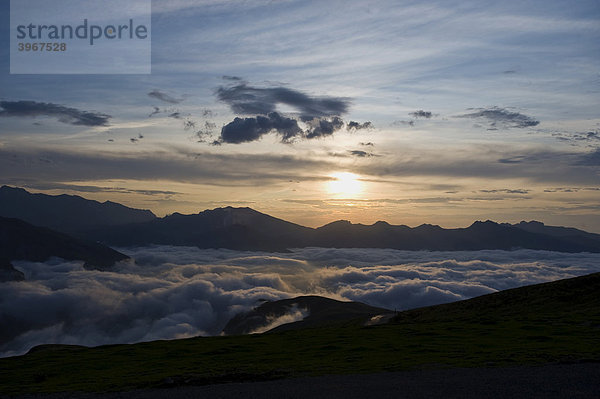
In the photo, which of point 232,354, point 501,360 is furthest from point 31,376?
point 501,360

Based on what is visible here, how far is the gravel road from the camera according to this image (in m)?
24.1

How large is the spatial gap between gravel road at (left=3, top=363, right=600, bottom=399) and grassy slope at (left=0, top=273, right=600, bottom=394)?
286 centimetres

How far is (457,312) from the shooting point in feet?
274

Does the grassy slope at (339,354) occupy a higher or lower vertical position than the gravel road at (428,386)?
lower

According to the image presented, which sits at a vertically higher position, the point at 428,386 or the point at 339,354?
the point at 428,386

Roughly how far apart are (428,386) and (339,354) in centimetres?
1872

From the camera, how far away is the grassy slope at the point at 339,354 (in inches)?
1371

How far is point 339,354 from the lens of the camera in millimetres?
44125

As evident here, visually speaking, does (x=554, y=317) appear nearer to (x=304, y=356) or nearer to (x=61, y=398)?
(x=304, y=356)

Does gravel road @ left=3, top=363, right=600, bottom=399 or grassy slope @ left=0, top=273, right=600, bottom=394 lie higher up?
gravel road @ left=3, top=363, right=600, bottom=399

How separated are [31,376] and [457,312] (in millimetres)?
68912

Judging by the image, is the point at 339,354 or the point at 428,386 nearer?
the point at 428,386

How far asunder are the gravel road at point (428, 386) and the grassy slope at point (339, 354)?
9.37 ft

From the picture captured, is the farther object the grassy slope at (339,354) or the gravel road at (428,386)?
the grassy slope at (339,354)
